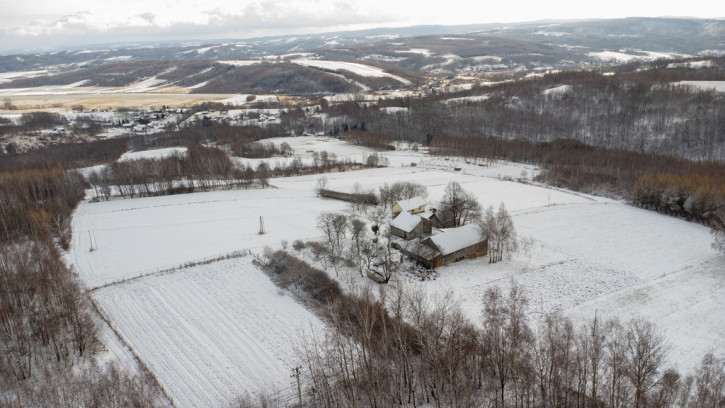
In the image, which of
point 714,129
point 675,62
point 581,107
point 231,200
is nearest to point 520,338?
point 231,200

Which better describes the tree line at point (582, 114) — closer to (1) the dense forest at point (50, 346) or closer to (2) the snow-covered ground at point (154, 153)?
(2) the snow-covered ground at point (154, 153)

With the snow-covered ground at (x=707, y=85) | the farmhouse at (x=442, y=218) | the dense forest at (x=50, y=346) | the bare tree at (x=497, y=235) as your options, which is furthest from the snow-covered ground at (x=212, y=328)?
the snow-covered ground at (x=707, y=85)

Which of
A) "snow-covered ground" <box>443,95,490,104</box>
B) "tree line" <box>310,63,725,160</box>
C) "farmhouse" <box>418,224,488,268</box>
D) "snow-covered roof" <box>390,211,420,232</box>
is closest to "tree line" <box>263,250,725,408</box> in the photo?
"farmhouse" <box>418,224,488,268</box>

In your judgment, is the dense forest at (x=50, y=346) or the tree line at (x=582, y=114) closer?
the dense forest at (x=50, y=346)

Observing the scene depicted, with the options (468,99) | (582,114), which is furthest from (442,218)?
(468,99)

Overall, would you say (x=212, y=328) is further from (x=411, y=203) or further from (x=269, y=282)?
(x=411, y=203)
